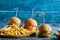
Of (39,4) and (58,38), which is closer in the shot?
(58,38)

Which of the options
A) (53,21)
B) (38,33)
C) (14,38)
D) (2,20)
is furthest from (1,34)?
(53,21)

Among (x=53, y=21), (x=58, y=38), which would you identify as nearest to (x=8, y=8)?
(x=53, y=21)

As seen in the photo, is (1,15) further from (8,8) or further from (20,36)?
(20,36)

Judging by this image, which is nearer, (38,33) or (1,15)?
(38,33)

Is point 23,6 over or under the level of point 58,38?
over

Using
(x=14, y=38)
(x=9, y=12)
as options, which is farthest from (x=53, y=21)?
(x=14, y=38)

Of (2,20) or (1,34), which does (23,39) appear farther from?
(2,20)

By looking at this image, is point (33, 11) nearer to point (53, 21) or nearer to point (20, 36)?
point (53, 21)

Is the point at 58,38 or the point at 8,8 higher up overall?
the point at 8,8
